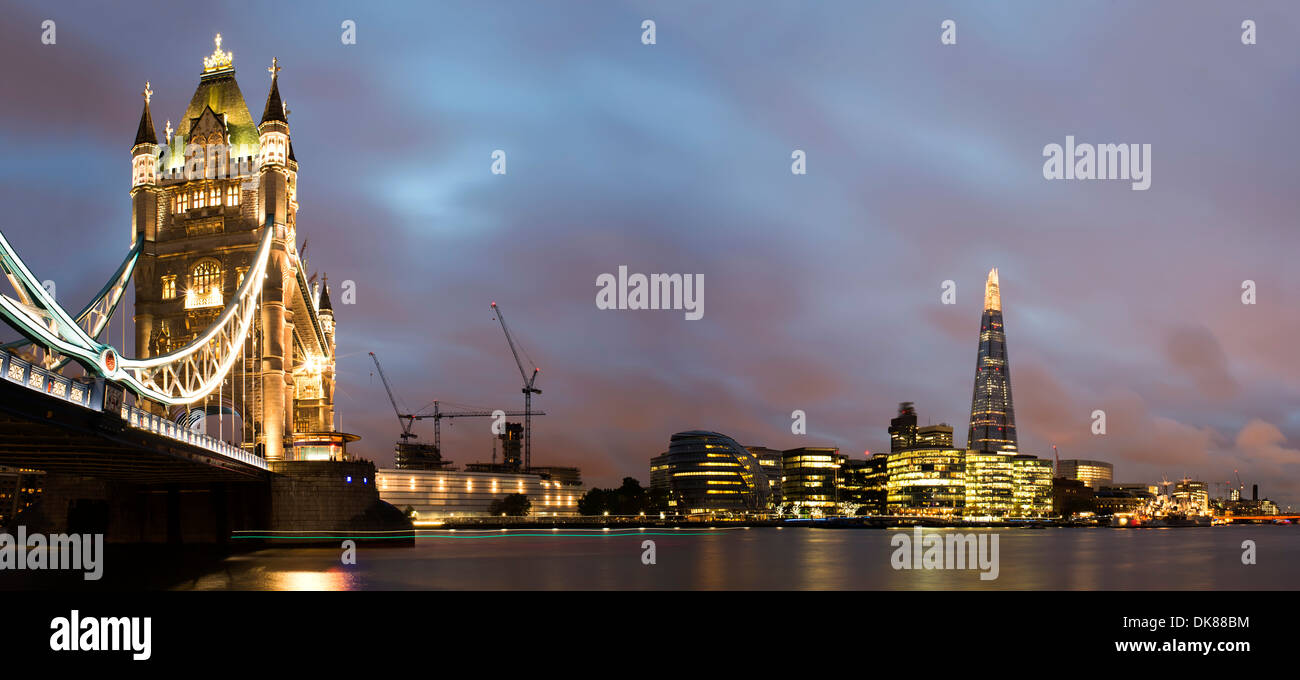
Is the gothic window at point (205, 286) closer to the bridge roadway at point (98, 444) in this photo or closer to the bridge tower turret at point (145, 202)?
the bridge tower turret at point (145, 202)

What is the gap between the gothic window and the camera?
89.4 m

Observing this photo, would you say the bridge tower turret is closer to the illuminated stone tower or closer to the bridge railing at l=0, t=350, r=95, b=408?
the illuminated stone tower

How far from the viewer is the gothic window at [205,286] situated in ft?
293

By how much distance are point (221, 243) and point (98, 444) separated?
4968 cm

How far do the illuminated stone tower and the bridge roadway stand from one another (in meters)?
18.0

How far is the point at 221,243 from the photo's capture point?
90688 millimetres

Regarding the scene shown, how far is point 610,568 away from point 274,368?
3555 centimetres

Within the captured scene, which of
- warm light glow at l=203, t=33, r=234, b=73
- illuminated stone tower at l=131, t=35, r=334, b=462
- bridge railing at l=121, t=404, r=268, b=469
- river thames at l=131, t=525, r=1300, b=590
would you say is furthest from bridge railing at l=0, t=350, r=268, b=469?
warm light glow at l=203, t=33, r=234, b=73

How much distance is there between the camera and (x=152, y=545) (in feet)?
248

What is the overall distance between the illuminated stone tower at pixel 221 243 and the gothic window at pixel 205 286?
0.29 feet

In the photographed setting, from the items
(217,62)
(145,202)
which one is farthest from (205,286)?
(217,62)
